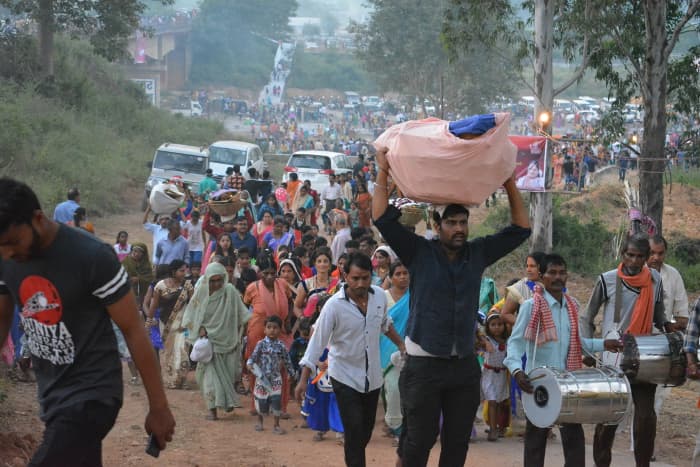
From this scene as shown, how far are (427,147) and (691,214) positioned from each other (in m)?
22.4

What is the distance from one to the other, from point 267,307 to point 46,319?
6447 mm

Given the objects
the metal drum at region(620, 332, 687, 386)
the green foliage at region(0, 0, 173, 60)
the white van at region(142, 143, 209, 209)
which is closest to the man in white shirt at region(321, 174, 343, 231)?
the white van at region(142, 143, 209, 209)

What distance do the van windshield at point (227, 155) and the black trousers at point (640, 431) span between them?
22529mm

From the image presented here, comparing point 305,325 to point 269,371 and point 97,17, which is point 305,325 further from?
point 97,17

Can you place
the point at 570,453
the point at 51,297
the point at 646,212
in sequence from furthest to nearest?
1. the point at 646,212
2. the point at 570,453
3. the point at 51,297

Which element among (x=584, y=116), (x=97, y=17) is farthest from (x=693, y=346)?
(x=584, y=116)

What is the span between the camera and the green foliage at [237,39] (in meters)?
→ 78.9

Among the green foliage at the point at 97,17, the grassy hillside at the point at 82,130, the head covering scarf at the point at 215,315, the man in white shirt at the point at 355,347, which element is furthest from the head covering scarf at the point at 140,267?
the green foliage at the point at 97,17

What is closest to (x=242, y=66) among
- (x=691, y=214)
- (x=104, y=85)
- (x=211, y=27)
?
(x=211, y=27)

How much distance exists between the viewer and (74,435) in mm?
3936

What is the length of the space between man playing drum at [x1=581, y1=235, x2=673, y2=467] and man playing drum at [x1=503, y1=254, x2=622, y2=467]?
563 millimetres

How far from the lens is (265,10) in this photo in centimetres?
7994

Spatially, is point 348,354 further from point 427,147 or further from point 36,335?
point 36,335

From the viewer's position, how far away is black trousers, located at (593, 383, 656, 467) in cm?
715
